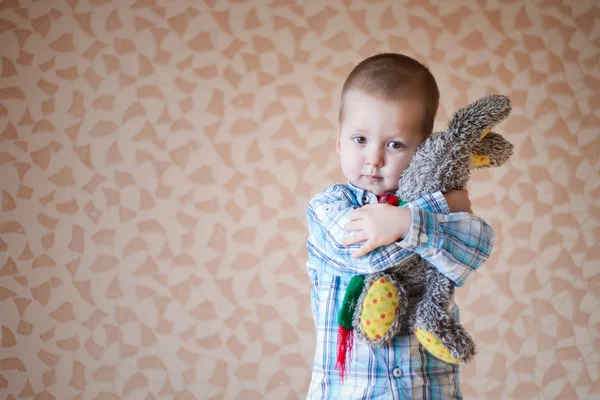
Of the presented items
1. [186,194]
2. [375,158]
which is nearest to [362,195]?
[375,158]

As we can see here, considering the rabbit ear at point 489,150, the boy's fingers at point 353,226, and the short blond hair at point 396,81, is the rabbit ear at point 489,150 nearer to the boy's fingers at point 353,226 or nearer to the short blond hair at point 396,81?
the short blond hair at point 396,81

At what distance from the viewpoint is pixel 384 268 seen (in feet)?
3.18

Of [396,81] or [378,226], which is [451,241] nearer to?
[378,226]

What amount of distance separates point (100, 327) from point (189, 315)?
1.20 ft

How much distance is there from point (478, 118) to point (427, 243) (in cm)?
22

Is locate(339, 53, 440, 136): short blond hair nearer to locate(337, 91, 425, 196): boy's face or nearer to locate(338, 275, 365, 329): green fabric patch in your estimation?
locate(337, 91, 425, 196): boy's face

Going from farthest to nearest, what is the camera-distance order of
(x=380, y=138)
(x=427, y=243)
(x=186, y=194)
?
(x=186, y=194), (x=380, y=138), (x=427, y=243)

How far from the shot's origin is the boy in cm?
96

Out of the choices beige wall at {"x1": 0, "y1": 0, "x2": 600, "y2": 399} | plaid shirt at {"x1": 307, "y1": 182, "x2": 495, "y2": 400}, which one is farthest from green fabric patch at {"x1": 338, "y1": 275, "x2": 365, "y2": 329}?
beige wall at {"x1": 0, "y1": 0, "x2": 600, "y2": 399}

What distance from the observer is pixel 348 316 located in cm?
101

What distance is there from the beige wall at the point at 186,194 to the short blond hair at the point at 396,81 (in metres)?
1.54

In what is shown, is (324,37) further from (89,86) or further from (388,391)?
(388,391)

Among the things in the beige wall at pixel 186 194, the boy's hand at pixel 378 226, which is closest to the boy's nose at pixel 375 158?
the boy's hand at pixel 378 226

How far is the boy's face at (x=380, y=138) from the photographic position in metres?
1.05
